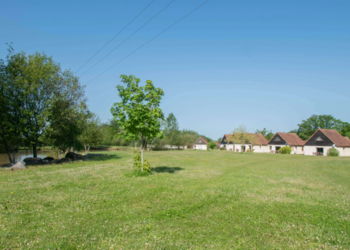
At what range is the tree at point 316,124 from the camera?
11119 cm

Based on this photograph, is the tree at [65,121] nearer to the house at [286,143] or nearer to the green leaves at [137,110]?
the green leaves at [137,110]

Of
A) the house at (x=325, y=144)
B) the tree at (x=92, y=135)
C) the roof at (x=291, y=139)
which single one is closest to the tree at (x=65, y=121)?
the tree at (x=92, y=135)

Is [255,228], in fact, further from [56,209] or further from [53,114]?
[53,114]

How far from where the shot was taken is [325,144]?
210ft

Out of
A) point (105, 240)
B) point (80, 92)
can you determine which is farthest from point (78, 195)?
point (80, 92)

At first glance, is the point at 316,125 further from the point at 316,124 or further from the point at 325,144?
the point at 325,144

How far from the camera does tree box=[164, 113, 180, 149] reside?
8475 centimetres

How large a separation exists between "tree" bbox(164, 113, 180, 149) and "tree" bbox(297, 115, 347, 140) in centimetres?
7089

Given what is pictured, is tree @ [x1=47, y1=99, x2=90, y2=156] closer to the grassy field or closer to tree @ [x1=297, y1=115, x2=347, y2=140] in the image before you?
the grassy field

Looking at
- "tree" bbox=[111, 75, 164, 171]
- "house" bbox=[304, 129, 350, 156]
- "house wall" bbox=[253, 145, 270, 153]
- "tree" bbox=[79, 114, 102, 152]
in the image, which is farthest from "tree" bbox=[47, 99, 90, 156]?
"house wall" bbox=[253, 145, 270, 153]

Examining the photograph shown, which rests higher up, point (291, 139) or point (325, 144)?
point (291, 139)

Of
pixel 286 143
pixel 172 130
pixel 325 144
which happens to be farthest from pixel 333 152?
pixel 172 130

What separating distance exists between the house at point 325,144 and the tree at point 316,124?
48.5 meters

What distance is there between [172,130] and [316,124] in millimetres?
82742
